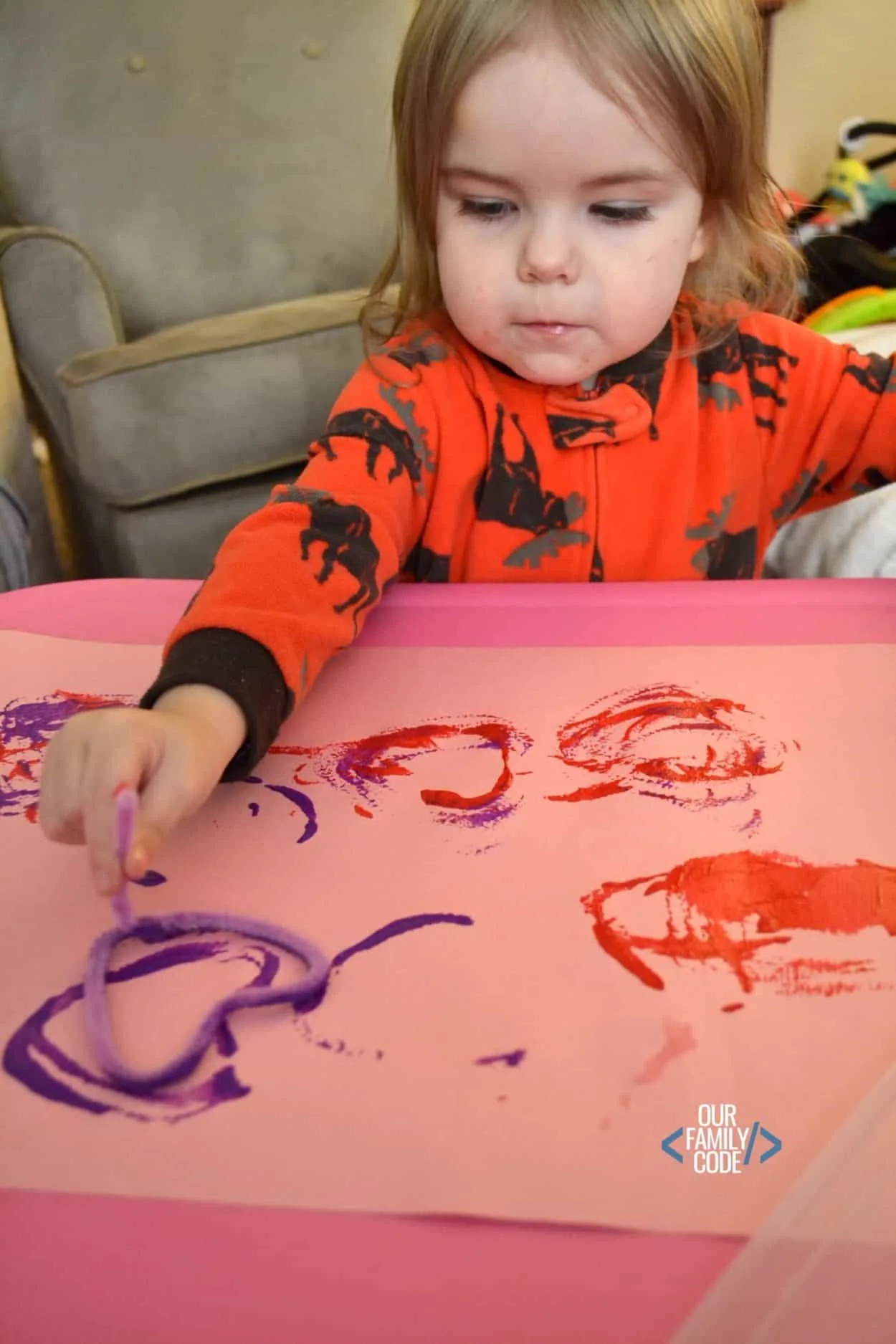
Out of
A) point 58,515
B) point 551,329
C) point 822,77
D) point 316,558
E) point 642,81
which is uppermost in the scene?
point 822,77

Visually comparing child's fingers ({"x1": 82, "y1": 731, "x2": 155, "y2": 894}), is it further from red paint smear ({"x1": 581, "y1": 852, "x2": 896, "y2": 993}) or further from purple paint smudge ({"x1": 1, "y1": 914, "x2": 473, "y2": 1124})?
red paint smear ({"x1": 581, "y1": 852, "x2": 896, "y2": 993})

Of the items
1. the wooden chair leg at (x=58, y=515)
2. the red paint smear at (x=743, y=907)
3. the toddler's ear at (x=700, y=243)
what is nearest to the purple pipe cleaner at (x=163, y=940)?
the red paint smear at (x=743, y=907)

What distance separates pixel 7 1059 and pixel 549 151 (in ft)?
1.58

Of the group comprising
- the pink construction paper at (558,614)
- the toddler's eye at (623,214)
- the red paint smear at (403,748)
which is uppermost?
the toddler's eye at (623,214)

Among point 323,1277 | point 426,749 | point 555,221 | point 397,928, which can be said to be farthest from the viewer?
point 555,221

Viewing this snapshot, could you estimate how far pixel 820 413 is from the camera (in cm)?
71

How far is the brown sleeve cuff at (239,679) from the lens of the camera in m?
0.44

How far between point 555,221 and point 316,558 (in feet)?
0.74

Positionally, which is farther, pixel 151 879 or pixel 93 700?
pixel 93 700

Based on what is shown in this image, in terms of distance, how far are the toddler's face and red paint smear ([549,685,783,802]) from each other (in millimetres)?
250

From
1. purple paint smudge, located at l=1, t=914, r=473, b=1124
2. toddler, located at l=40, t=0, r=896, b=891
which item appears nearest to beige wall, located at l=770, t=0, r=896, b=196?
toddler, located at l=40, t=0, r=896, b=891

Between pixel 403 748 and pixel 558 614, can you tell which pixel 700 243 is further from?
pixel 403 748

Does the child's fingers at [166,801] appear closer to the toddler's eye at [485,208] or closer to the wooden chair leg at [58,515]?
the toddler's eye at [485,208]

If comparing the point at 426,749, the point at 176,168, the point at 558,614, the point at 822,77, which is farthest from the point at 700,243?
the point at 822,77
